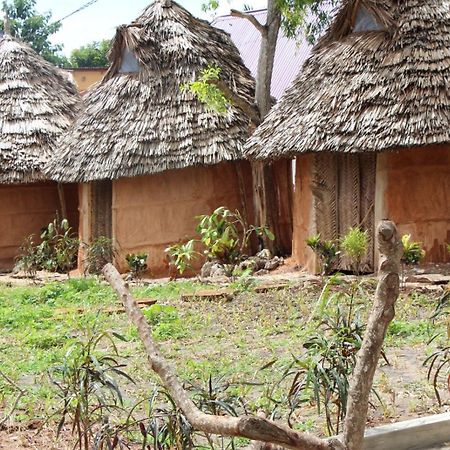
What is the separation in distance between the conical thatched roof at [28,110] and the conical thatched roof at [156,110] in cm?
77

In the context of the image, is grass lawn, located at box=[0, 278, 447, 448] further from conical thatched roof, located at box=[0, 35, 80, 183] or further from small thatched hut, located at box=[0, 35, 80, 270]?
small thatched hut, located at box=[0, 35, 80, 270]

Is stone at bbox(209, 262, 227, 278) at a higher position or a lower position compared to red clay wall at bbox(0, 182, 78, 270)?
lower

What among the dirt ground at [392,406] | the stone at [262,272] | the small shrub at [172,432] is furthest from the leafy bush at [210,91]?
the small shrub at [172,432]

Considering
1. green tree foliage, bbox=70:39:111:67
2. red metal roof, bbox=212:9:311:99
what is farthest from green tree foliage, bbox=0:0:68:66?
red metal roof, bbox=212:9:311:99

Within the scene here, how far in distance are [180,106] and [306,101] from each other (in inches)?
107

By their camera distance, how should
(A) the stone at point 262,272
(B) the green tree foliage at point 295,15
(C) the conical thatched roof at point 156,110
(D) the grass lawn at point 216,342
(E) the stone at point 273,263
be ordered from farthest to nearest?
1. (C) the conical thatched roof at point 156,110
2. (B) the green tree foliage at point 295,15
3. (E) the stone at point 273,263
4. (A) the stone at point 262,272
5. (D) the grass lawn at point 216,342

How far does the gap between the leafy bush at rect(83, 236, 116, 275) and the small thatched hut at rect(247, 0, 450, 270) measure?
2.60 metres

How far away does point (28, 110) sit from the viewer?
52.9 ft

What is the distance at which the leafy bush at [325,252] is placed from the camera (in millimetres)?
10797

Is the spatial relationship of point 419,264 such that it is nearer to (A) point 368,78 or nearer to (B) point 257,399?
(A) point 368,78

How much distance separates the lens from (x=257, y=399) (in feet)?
17.7

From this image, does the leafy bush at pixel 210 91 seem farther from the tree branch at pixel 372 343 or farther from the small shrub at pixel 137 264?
the tree branch at pixel 372 343

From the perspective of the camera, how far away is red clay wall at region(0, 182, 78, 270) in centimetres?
1595

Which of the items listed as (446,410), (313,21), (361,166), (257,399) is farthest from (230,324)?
(313,21)
